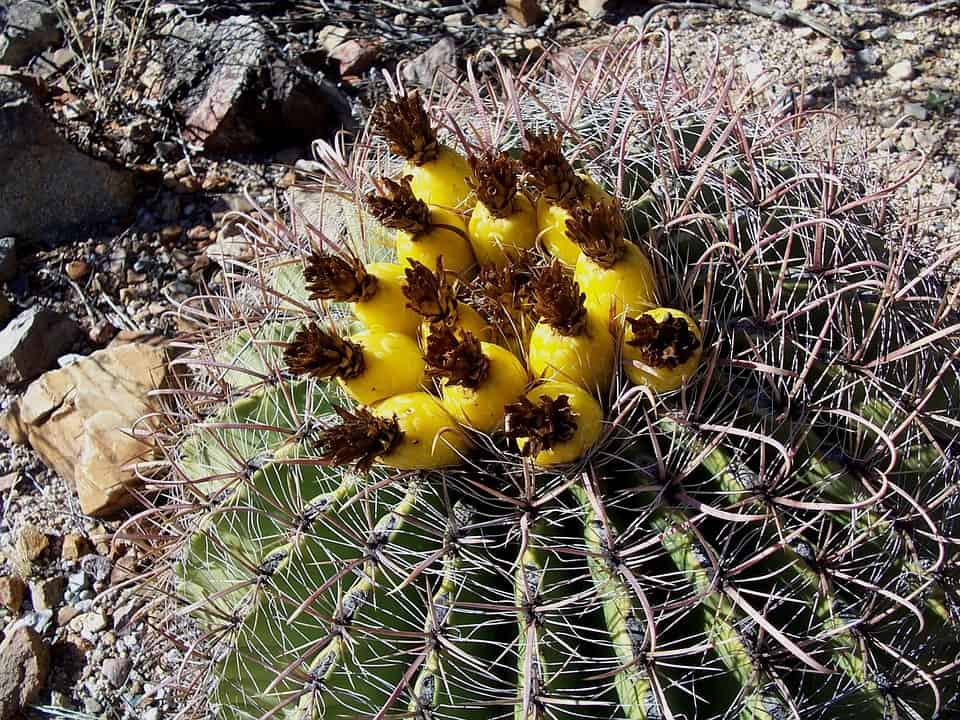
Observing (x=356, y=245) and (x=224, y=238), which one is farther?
(x=224, y=238)

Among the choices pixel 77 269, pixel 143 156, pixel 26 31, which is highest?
pixel 26 31

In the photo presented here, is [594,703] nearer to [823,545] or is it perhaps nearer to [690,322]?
[823,545]

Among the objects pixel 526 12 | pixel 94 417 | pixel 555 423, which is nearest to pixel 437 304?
pixel 555 423

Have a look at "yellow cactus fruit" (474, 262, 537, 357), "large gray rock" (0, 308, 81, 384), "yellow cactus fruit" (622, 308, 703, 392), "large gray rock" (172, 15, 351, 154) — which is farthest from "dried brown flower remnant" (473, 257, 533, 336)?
"large gray rock" (172, 15, 351, 154)

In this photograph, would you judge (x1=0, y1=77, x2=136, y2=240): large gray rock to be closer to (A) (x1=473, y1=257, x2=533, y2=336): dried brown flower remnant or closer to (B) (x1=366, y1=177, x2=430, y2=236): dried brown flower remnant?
(B) (x1=366, y1=177, x2=430, y2=236): dried brown flower remnant

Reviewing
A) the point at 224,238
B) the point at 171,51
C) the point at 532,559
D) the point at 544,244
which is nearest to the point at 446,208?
the point at 544,244

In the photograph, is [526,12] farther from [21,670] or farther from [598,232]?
[21,670]
